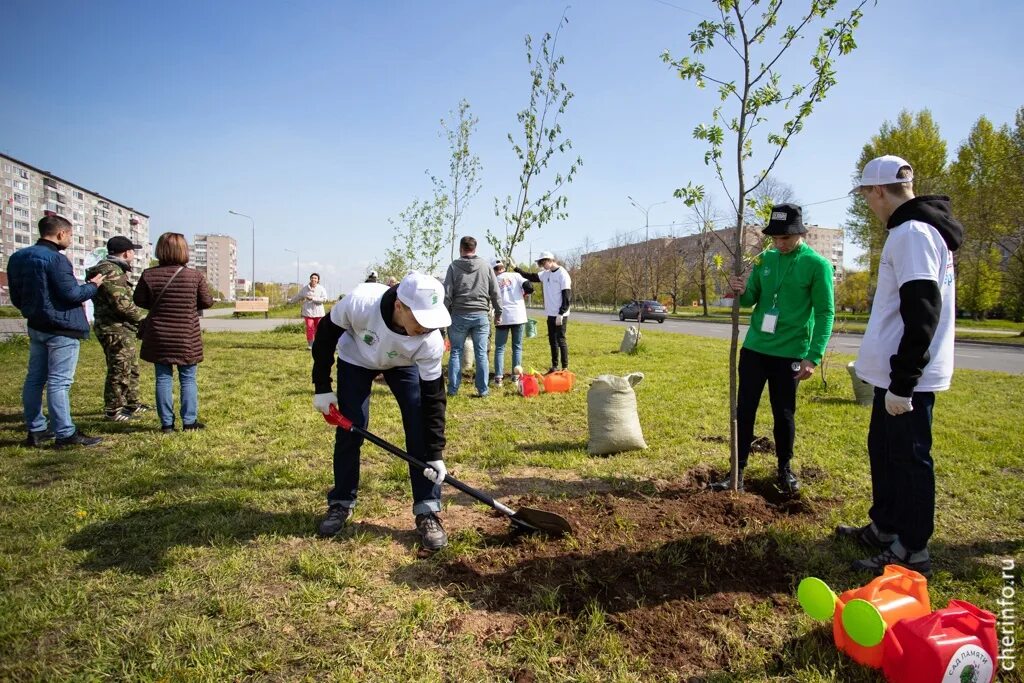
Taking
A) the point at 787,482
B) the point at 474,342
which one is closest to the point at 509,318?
the point at 474,342

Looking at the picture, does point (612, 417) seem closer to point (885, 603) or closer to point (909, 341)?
point (909, 341)

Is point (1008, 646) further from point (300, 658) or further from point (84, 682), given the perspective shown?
point (84, 682)

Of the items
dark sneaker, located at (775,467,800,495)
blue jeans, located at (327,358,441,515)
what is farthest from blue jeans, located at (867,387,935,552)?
blue jeans, located at (327,358,441,515)

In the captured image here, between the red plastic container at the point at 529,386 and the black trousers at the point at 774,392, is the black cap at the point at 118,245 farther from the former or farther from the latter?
the black trousers at the point at 774,392

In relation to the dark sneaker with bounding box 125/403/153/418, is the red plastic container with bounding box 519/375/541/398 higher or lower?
higher

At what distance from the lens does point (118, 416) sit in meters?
5.82

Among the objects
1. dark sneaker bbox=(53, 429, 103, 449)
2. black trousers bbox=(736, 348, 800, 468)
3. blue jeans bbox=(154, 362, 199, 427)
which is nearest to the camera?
black trousers bbox=(736, 348, 800, 468)

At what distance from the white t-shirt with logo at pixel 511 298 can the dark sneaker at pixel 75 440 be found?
15.9ft

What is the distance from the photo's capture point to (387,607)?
8.42ft

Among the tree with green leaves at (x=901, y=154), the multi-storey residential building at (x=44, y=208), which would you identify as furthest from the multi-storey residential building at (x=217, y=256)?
the tree with green leaves at (x=901, y=154)

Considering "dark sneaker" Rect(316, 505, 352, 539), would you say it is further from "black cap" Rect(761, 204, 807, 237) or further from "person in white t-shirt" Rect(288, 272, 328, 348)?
"person in white t-shirt" Rect(288, 272, 328, 348)

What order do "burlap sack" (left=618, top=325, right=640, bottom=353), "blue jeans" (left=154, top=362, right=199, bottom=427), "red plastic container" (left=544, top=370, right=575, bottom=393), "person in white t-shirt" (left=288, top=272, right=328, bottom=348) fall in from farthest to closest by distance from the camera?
"burlap sack" (left=618, top=325, right=640, bottom=353), "person in white t-shirt" (left=288, top=272, right=328, bottom=348), "red plastic container" (left=544, top=370, right=575, bottom=393), "blue jeans" (left=154, top=362, right=199, bottom=427)

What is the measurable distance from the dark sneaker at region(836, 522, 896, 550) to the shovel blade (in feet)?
5.44

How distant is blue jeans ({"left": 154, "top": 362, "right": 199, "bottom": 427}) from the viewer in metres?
5.16
